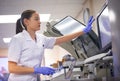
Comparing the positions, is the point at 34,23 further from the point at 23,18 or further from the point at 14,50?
the point at 14,50

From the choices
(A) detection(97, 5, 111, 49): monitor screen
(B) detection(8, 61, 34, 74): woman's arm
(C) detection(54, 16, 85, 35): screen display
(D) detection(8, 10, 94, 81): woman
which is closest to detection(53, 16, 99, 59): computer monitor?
(C) detection(54, 16, 85, 35): screen display

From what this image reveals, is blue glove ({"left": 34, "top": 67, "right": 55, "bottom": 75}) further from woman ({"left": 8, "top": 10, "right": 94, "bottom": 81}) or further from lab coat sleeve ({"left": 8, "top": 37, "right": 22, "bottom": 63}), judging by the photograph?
lab coat sleeve ({"left": 8, "top": 37, "right": 22, "bottom": 63})

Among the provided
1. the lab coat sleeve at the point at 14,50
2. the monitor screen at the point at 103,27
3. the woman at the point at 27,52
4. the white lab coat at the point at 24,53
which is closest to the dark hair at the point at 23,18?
the woman at the point at 27,52

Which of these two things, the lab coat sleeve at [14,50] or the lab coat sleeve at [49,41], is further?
the lab coat sleeve at [49,41]

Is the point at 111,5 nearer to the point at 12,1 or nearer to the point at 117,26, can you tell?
the point at 117,26

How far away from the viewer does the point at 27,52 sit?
79.1 inches

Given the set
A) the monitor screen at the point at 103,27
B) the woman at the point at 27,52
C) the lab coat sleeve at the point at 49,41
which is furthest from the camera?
the lab coat sleeve at the point at 49,41

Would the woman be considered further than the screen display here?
No

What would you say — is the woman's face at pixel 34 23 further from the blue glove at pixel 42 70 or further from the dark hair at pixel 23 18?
the blue glove at pixel 42 70

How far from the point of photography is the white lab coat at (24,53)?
6.42 ft

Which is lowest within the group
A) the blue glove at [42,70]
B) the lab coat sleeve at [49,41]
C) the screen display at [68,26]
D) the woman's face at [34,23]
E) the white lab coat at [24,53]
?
the blue glove at [42,70]

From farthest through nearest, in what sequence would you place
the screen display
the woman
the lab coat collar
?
1. the screen display
2. the lab coat collar
3. the woman

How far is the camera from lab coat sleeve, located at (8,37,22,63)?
1925 millimetres

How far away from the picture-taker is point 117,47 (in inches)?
42.1
